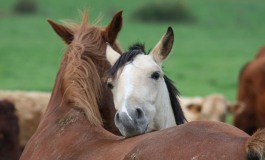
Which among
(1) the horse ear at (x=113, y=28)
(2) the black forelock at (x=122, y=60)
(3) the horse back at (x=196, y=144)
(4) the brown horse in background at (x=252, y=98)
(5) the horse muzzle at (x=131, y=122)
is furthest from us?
(4) the brown horse in background at (x=252, y=98)

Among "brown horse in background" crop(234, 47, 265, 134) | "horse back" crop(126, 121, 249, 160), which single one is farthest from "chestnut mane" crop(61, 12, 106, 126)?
"brown horse in background" crop(234, 47, 265, 134)

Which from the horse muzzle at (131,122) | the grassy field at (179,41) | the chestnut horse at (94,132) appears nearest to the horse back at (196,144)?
the chestnut horse at (94,132)

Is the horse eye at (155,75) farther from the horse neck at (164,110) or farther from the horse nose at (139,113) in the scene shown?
the horse nose at (139,113)

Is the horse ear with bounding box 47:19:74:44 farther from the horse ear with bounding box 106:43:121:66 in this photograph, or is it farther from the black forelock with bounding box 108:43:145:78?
the black forelock with bounding box 108:43:145:78

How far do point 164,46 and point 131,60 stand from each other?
408 millimetres

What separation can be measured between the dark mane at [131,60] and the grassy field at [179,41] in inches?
453

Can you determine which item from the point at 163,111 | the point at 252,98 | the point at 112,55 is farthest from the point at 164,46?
the point at 252,98

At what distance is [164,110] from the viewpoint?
17.3 ft

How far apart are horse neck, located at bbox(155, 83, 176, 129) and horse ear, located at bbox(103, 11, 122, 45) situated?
547 mm

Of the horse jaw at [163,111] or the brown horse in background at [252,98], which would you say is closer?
the horse jaw at [163,111]

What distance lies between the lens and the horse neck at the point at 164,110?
521 cm

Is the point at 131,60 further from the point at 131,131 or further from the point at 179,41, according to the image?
the point at 179,41

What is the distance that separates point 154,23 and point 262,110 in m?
23.9

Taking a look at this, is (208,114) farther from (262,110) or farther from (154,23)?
(154,23)
